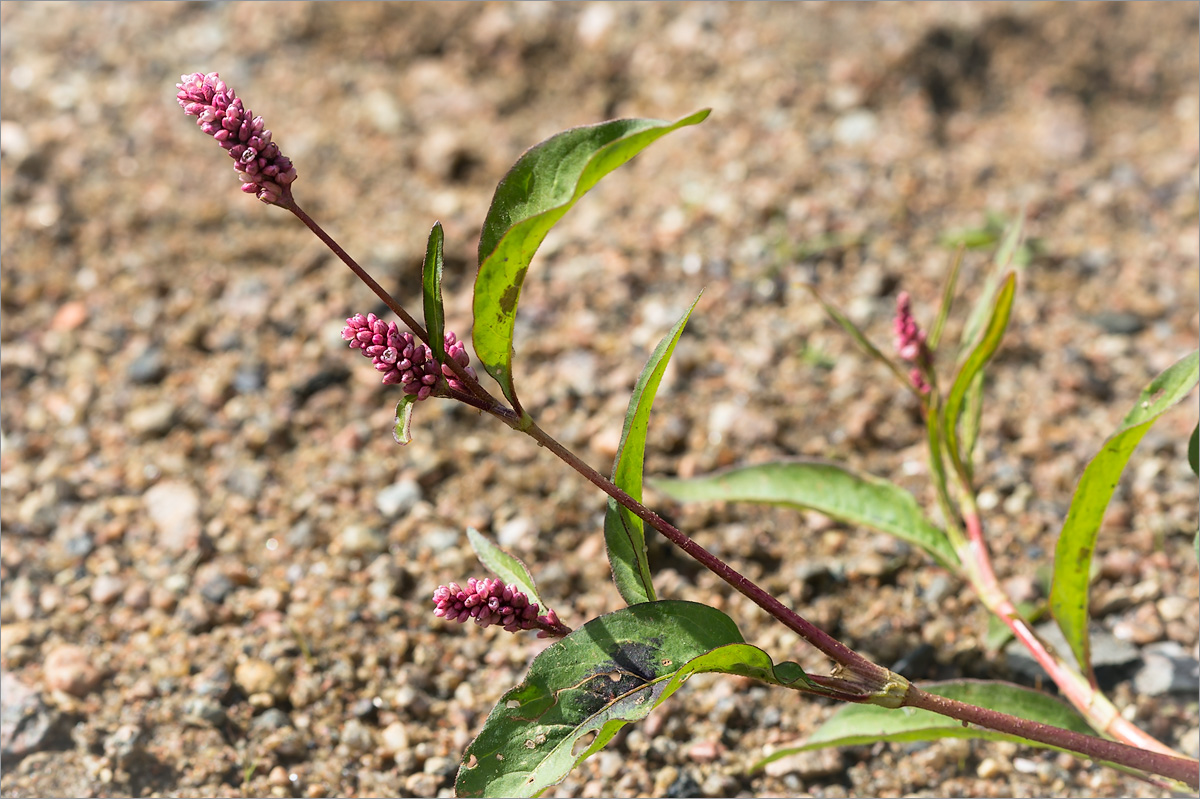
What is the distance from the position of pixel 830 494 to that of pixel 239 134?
1.33m

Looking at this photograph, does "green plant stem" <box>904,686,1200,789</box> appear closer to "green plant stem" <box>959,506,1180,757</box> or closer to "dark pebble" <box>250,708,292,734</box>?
"green plant stem" <box>959,506,1180,757</box>

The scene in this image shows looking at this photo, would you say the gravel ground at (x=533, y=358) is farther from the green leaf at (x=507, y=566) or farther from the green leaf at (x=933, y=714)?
Result: the green leaf at (x=507, y=566)

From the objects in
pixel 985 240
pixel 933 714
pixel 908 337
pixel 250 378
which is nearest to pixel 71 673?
pixel 250 378

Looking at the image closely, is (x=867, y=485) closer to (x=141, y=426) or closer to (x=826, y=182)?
(x=826, y=182)

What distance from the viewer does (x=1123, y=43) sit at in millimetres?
3979

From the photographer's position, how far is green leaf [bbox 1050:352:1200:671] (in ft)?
5.44

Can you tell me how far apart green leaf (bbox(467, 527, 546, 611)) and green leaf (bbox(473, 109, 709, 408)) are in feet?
0.97

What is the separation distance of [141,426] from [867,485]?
1.86 meters

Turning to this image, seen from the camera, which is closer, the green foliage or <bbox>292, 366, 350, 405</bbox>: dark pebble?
<bbox>292, 366, 350, 405</bbox>: dark pebble

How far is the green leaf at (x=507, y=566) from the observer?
1.56 meters

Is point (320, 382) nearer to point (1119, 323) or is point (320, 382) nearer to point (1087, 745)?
point (1087, 745)

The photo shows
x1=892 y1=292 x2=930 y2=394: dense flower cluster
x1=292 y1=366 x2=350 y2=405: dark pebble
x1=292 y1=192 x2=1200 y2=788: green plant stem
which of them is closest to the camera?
x1=292 y1=192 x2=1200 y2=788: green plant stem

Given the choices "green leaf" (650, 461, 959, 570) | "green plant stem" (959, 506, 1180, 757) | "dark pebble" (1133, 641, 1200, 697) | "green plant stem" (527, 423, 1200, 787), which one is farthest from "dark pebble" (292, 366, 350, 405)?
"dark pebble" (1133, 641, 1200, 697)

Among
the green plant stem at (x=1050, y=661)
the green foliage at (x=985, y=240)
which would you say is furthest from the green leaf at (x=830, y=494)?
the green foliage at (x=985, y=240)
